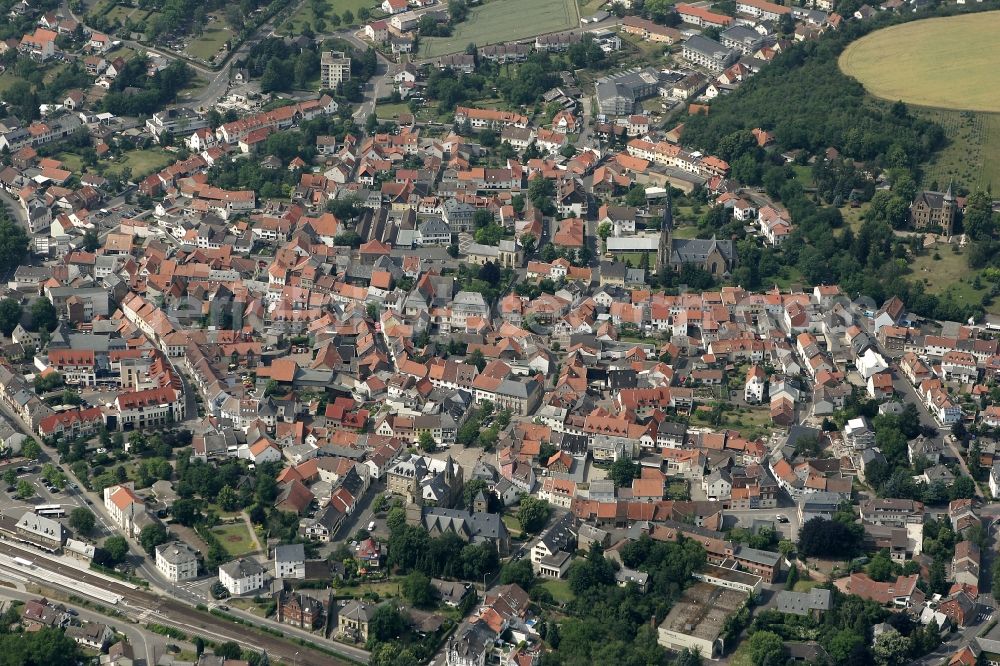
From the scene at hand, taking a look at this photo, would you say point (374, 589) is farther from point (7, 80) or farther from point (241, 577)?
point (7, 80)

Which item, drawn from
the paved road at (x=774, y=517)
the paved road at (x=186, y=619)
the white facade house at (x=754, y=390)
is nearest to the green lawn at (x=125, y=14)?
the white facade house at (x=754, y=390)

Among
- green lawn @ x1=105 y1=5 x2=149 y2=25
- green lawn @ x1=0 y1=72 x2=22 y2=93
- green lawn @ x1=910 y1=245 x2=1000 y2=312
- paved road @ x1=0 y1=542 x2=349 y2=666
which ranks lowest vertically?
green lawn @ x1=910 y1=245 x2=1000 y2=312

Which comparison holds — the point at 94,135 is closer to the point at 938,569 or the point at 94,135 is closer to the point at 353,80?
the point at 353,80

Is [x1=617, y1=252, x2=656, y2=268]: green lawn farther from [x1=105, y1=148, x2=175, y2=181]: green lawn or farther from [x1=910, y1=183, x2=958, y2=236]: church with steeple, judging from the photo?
[x1=105, y1=148, x2=175, y2=181]: green lawn

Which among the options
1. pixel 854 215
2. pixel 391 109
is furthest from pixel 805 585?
pixel 391 109

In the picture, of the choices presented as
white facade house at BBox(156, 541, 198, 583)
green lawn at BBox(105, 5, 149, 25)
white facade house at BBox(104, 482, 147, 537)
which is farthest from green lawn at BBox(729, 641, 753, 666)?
green lawn at BBox(105, 5, 149, 25)

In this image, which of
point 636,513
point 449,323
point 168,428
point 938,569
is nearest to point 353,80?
point 449,323
